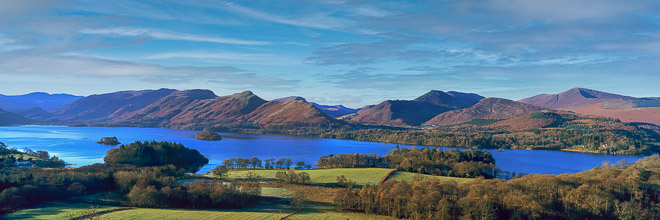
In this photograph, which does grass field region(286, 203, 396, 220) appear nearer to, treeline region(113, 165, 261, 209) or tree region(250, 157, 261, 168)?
treeline region(113, 165, 261, 209)

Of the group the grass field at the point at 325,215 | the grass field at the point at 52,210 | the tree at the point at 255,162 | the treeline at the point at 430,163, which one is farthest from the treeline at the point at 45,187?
the treeline at the point at 430,163

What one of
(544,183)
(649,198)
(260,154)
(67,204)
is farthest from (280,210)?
(260,154)

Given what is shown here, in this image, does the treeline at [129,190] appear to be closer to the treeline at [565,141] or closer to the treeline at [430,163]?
the treeline at [430,163]

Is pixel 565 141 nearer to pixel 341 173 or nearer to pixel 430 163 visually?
pixel 430 163

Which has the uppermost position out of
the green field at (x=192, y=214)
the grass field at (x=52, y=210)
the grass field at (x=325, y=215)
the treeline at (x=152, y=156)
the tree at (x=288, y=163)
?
the treeline at (x=152, y=156)

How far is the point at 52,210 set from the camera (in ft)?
161

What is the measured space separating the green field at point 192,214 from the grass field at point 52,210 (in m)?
4.54

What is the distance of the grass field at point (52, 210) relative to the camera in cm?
4593

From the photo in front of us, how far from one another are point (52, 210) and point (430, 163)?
240 ft

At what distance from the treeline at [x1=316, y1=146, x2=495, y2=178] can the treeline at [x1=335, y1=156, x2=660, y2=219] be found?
3455 cm

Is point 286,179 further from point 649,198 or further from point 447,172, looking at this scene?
point 649,198

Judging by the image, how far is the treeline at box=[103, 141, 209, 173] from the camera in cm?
10225

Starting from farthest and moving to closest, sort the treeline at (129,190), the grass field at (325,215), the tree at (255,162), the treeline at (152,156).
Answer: the treeline at (152,156), the tree at (255,162), the treeline at (129,190), the grass field at (325,215)

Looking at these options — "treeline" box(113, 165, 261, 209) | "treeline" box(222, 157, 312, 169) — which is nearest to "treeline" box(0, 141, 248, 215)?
"treeline" box(113, 165, 261, 209)
